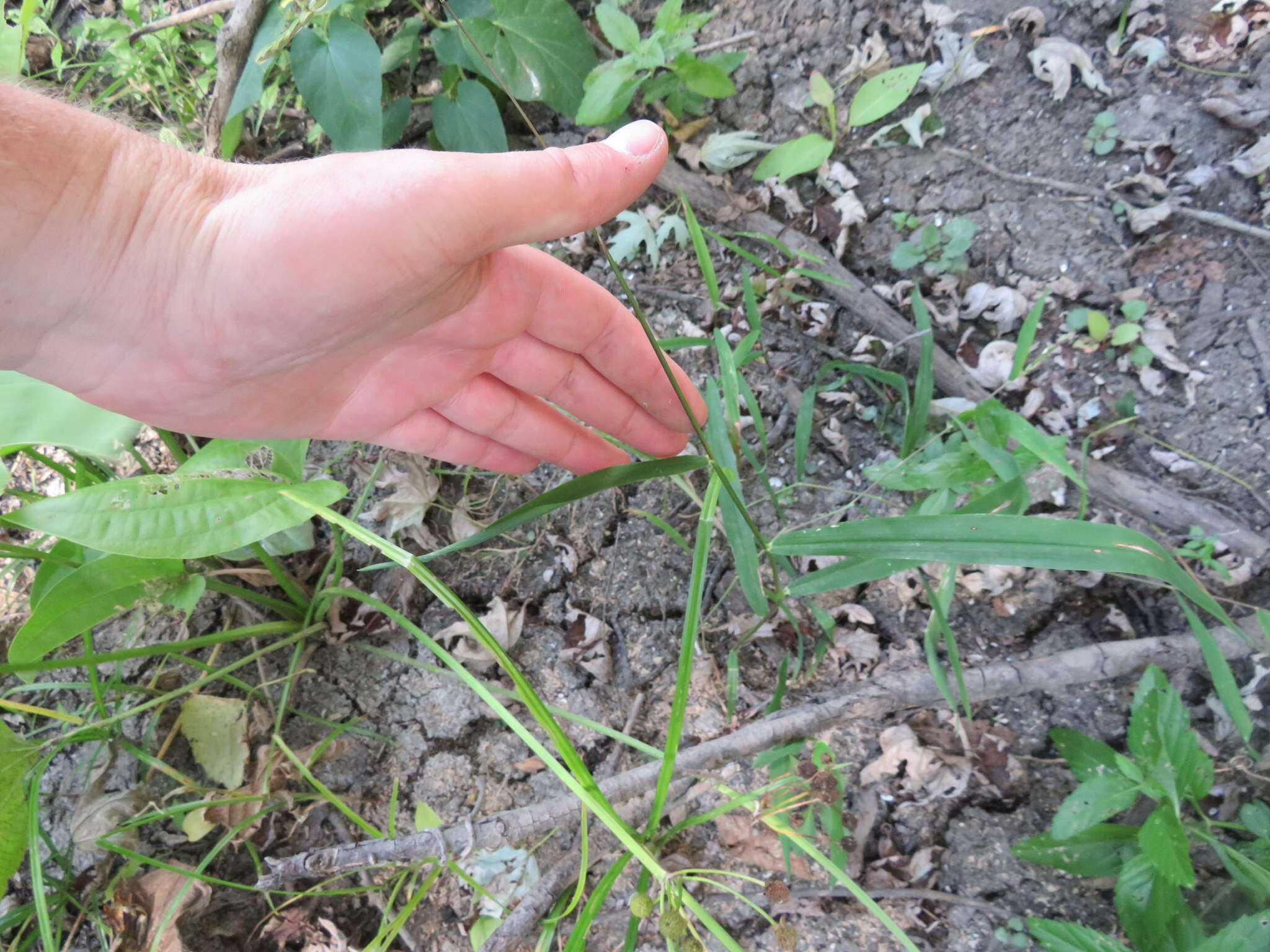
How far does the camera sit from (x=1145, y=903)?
106cm

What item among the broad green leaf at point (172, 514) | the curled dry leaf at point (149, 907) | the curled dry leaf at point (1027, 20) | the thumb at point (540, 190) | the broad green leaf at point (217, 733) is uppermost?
the curled dry leaf at point (1027, 20)

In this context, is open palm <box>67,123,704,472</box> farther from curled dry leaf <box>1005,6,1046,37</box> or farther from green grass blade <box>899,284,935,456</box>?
curled dry leaf <box>1005,6,1046,37</box>

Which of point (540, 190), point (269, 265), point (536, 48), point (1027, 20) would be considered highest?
point (1027, 20)

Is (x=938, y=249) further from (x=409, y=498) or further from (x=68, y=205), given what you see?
(x=68, y=205)

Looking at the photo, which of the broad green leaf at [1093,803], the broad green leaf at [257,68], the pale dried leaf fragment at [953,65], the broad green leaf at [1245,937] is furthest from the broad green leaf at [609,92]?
the broad green leaf at [1245,937]

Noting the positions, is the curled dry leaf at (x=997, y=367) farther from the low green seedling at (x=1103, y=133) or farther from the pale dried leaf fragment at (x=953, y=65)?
the pale dried leaf fragment at (x=953, y=65)

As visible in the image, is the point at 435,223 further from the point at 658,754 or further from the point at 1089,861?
the point at 1089,861

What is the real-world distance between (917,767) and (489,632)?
921 mm

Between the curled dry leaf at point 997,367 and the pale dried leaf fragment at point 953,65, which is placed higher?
the pale dried leaf fragment at point 953,65

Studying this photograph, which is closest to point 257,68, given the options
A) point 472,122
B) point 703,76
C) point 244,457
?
point 472,122

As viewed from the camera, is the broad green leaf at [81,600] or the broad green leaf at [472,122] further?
the broad green leaf at [472,122]

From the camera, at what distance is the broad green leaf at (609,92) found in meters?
1.46

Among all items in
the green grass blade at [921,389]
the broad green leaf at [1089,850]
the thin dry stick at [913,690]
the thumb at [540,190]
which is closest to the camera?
the thumb at [540,190]

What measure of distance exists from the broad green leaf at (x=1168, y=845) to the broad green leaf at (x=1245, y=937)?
7 centimetres
